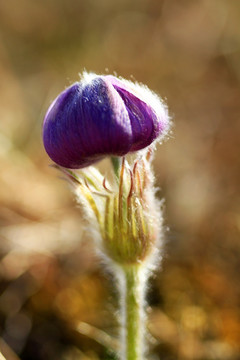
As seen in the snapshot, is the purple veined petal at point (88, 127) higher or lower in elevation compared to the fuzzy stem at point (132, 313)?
higher

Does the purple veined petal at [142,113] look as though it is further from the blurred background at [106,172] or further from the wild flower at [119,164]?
the blurred background at [106,172]

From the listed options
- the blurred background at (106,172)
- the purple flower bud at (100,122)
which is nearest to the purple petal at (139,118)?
the purple flower bud at (100,122)

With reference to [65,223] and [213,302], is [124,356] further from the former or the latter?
[65,223]

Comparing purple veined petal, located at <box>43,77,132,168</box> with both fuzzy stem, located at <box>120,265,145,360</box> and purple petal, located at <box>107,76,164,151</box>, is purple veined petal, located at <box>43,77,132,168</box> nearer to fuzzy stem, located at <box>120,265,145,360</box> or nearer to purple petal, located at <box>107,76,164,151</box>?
purple petal, located at <box>107,76,164,151</box>

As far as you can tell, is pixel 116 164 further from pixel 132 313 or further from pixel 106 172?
pixel 132 313

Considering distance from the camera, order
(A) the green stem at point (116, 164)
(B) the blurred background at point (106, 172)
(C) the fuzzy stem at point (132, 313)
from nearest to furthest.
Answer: (A) the green stem at point (116, 164)
(C) the fuzzy stem at point (132, 313)
(B) the blurred background at point (106, 172)

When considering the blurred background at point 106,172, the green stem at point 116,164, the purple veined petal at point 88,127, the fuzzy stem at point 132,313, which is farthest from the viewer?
the blurred background at point 106,172
